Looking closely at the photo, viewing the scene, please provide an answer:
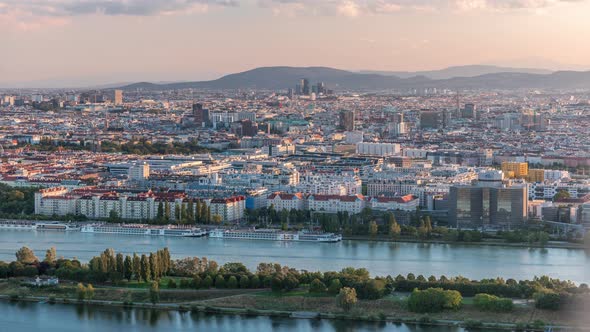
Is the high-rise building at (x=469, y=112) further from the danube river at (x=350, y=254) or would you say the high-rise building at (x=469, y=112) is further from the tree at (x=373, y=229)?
the danube river at (x=350, y=254)

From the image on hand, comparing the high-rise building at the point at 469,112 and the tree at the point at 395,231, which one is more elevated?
the high-rise building at the point at 469,112

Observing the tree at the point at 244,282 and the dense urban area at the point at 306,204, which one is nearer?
the dense urban area at the point at 306,204

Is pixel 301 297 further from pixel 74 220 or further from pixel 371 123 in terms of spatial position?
pixel 371 123

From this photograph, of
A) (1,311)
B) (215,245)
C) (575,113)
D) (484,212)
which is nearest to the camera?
(1,311)

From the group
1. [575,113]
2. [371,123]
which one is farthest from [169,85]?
[575,113]

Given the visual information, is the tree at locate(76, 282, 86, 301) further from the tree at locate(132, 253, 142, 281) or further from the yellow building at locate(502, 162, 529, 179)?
the yellow building at locate(502, 162, 529, 179)

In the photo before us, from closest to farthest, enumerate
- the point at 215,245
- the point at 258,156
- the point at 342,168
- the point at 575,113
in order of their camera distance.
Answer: the point at 215,245 → the point at 342,168 → the point at 258,156 → the point at 575,113

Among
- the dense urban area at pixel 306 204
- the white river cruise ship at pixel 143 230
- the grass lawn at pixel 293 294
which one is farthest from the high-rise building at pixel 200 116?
the grass lawn at pixel 293 294
